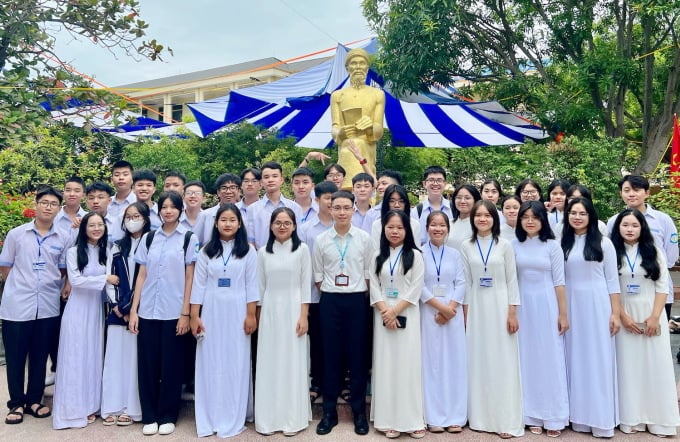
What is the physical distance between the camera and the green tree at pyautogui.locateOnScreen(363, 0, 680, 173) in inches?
322

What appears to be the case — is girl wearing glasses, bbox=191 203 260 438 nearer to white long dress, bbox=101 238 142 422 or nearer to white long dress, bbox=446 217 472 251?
white long dress, bbox=101 238 142 422

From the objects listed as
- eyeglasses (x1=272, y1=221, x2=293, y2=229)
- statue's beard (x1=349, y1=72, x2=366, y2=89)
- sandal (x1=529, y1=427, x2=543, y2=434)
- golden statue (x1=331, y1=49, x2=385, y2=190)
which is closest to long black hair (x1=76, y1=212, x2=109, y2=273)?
eyeglasses (x1=272, y1=221, x2=293, y2=229)

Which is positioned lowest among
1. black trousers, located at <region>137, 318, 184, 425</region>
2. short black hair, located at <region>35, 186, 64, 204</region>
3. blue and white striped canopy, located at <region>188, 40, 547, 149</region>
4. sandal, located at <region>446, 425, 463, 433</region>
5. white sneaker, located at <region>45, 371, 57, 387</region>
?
sandal, located at <region>446, 425, 463, 433</region>

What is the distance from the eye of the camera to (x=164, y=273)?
3.70m

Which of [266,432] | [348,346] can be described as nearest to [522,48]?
[348,346]

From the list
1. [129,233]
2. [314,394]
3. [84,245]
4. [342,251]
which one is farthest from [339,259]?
[84,245]

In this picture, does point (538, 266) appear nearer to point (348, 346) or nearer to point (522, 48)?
point (348, 346)

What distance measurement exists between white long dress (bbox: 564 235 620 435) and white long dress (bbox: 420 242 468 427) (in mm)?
751

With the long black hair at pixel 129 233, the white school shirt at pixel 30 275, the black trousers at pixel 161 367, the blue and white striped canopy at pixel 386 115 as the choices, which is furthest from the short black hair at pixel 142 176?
the blue and white striped canopy at pixel 386 115

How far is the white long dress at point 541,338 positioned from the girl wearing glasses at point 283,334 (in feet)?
4.96

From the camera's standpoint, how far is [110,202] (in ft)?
15.3

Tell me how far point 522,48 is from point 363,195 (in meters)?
6.30

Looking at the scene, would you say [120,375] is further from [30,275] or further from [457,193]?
[457,193]

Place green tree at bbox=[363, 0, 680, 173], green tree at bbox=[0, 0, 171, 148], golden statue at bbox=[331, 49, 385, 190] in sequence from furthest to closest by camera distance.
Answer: green tree at bbox=[363, 0, 680, 173]
golden statue at bbox=[331, 49, 385, 190]
green tree at bbox=[0, 0, 171, 148]
